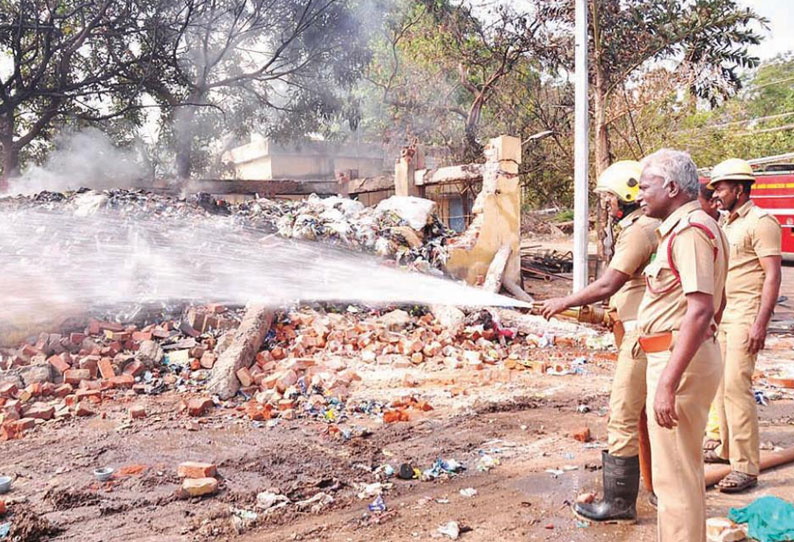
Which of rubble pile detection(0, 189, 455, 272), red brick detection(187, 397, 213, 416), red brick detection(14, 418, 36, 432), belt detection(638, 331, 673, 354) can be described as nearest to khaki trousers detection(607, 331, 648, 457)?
belt detection(638, 331, 673, 354)

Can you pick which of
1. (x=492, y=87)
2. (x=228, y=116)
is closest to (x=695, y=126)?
(x=492, y=87)

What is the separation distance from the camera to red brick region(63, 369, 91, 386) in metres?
5.79

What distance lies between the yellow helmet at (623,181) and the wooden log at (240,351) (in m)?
3.88

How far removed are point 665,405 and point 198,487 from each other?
278 centimetres

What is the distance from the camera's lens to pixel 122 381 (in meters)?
5.86

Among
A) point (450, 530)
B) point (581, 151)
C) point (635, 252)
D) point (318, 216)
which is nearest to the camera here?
point (450, 530)

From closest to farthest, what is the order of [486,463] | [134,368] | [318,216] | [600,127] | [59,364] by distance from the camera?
1. [486,463]
2. [59,364]
3. [134,368]
4. [318,216]
5. [600,127]

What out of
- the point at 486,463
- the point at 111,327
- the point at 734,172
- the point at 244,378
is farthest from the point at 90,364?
the point at 734,172

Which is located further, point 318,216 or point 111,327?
point 318,216

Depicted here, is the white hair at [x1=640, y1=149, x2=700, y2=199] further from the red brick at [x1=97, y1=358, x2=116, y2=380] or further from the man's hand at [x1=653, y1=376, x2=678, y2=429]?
the red brick at [x1=97, y1=358, x2=116, y2=380]

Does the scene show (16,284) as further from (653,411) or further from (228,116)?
(228,116)

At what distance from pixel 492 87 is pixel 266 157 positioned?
12.6 m

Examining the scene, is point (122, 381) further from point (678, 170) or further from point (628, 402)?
point (678, 170)

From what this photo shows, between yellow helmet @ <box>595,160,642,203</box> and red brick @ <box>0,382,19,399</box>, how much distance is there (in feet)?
17.7
